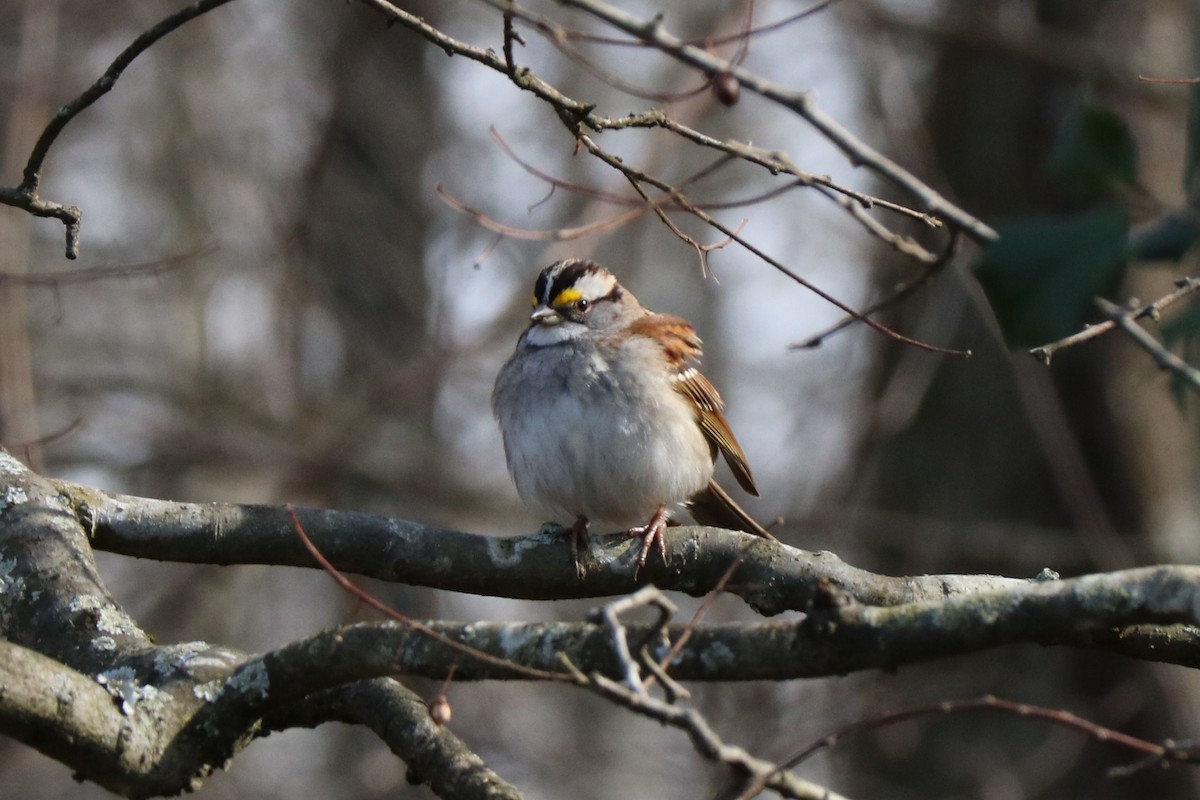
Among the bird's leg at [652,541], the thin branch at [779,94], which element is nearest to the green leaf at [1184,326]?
the thin branch at [779,94]

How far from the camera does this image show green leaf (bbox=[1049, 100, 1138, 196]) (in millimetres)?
1926

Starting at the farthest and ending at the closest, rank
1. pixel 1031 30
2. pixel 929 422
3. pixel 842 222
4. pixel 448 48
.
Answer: pixel 842 222
pixel 929 422
pixel 1031 30
pixel 448 48

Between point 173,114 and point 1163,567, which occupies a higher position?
point 173,114

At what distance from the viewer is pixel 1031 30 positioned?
27.1 feet

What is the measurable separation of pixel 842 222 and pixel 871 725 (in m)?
11.1

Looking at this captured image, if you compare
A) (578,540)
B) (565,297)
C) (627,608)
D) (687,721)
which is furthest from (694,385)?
(687,721)

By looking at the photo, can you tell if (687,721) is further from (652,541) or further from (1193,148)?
(652,541)

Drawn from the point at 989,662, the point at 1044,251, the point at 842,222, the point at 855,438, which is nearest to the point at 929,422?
the point at 855,438

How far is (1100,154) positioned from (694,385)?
378 centimetres

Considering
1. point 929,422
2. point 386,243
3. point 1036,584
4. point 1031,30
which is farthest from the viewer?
point 386,243

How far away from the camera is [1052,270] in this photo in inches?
75.1

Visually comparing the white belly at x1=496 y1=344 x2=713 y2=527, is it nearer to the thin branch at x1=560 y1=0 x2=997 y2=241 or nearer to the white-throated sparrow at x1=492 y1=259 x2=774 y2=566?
the white-throated sparrow at x1=492 y1=259 x2=774 y2=566

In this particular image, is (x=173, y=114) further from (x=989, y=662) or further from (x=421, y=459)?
(x=989, y=662)

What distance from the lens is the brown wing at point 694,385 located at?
18.5ft
